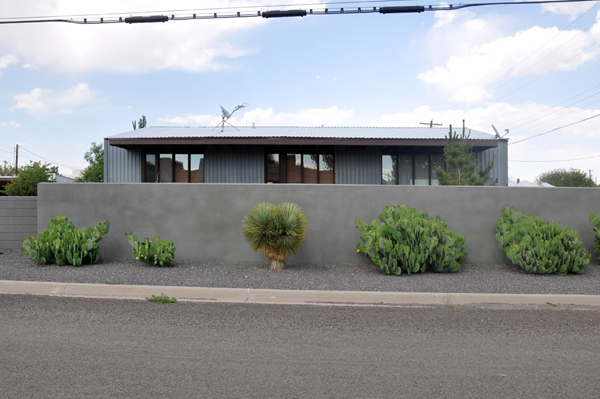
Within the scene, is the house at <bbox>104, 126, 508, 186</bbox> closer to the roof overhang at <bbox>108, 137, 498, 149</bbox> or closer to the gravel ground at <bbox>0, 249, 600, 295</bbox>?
the roof overhang at <bbox>108, 137, 498, 149</bbox>

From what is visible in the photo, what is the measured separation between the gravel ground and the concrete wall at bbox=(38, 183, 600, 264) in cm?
53

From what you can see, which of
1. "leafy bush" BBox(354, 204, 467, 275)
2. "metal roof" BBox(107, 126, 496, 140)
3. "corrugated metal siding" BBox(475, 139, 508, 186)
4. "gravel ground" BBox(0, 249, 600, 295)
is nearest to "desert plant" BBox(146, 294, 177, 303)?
"gravel ground" BBox(0, 249, 600, 295)

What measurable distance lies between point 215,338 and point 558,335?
13.4 feet

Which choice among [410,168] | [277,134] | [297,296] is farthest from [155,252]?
[410,168]

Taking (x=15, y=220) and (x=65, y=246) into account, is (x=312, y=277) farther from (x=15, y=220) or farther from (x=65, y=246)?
(x=15, y=220)

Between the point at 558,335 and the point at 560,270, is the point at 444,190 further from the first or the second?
the point at 558,335

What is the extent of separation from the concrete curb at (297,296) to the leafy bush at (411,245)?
136 centimetres

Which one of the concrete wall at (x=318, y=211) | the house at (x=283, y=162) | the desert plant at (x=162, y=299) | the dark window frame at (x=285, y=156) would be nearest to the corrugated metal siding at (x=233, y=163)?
the house at (x=283, y=162)

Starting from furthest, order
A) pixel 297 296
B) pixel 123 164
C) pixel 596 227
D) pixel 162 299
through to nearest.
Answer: pixel 123 164 < pixel 596 227 < pixel 297 296 < pixel 162 299

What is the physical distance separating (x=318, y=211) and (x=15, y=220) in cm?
812

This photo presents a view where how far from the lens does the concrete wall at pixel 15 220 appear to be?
39.9 feet

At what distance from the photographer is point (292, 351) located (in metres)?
4.84

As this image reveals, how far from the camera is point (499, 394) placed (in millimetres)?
3785

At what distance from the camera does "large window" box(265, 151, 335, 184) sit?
18.3 m
